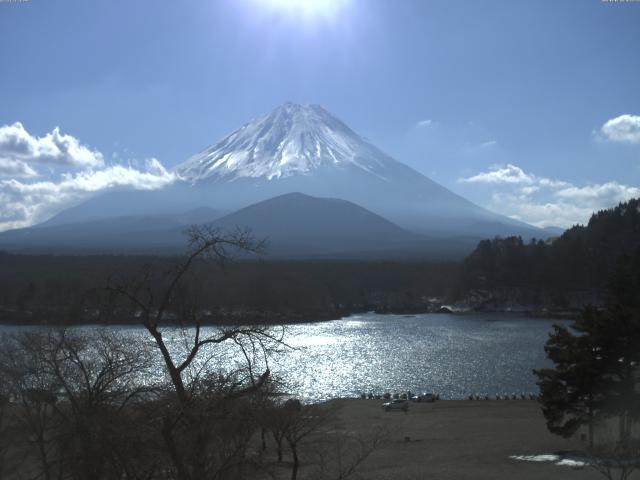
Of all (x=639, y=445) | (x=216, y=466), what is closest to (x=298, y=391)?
(x=639, y=445)

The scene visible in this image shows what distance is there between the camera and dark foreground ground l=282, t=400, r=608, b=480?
10445 millimetres

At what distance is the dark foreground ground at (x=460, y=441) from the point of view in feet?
34.3

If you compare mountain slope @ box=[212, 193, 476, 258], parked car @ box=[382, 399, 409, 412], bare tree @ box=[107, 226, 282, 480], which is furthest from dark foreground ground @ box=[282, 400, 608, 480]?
mountain slope @ box=[212, 193, 476, 258]

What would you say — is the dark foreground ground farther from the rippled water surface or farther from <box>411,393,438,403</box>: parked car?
the rippled water surface

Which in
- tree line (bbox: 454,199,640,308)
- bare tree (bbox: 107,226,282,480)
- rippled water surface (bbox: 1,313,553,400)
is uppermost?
tree line (bbox: 454,199,640,308)

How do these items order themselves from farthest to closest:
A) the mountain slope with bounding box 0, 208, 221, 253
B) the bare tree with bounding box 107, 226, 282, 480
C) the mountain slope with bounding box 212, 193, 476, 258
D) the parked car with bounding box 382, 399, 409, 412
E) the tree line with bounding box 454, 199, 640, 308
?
the mountain slope with bounding box 0, 208, 221, 253 < the mountain slope with bounding box 212, 193, 476, 258 < the tree line with bounding box 454, 199, 640, 308 < the parked car with bounding box 382, 399, 409, 412 < the bare tree with bounding box 107, 226, 282, 480

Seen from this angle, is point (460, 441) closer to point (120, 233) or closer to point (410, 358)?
point (410, 358)

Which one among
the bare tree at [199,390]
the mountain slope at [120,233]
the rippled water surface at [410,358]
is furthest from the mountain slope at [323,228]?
the bare tree at [199,390]

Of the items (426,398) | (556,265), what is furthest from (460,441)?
(556,265)

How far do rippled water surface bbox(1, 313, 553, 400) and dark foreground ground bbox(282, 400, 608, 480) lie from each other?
248 centimetres

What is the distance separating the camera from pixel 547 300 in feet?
173

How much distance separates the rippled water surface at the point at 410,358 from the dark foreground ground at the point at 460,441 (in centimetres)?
248

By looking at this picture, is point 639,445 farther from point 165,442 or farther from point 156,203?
point 156,203

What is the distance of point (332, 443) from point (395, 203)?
510 feet
